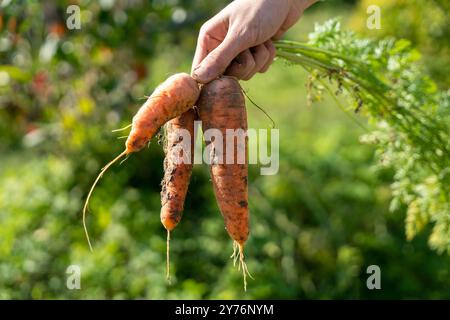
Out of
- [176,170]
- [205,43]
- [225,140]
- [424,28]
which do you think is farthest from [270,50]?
[424,28]

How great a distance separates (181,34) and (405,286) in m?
3.04

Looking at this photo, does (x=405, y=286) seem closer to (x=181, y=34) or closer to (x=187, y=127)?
(x=187, y=127)

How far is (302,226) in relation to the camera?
4.20m

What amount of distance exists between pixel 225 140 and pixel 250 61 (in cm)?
27

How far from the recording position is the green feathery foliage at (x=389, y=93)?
239 centimetres

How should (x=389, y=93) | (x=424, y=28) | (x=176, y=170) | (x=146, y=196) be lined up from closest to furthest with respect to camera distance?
(x=176, y=170), (x=389, y=93), (x=424, y=28), (x=146, y=196)

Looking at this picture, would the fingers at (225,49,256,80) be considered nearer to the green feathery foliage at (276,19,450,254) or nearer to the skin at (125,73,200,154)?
the skin at (125,73,200,154)

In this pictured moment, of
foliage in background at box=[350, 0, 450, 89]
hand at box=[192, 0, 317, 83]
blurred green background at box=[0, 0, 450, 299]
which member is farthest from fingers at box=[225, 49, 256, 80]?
foliage in background at box=[350, 0, 450, 89]

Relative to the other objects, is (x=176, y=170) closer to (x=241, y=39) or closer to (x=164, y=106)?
(x=164, y=106)

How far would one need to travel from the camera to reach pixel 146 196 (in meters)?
4.22

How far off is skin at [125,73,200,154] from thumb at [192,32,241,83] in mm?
43

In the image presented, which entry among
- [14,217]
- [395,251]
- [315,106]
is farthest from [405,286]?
[315,106]

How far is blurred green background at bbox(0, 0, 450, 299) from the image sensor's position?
349 centimetres

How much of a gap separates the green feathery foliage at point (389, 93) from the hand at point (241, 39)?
0.63ft
